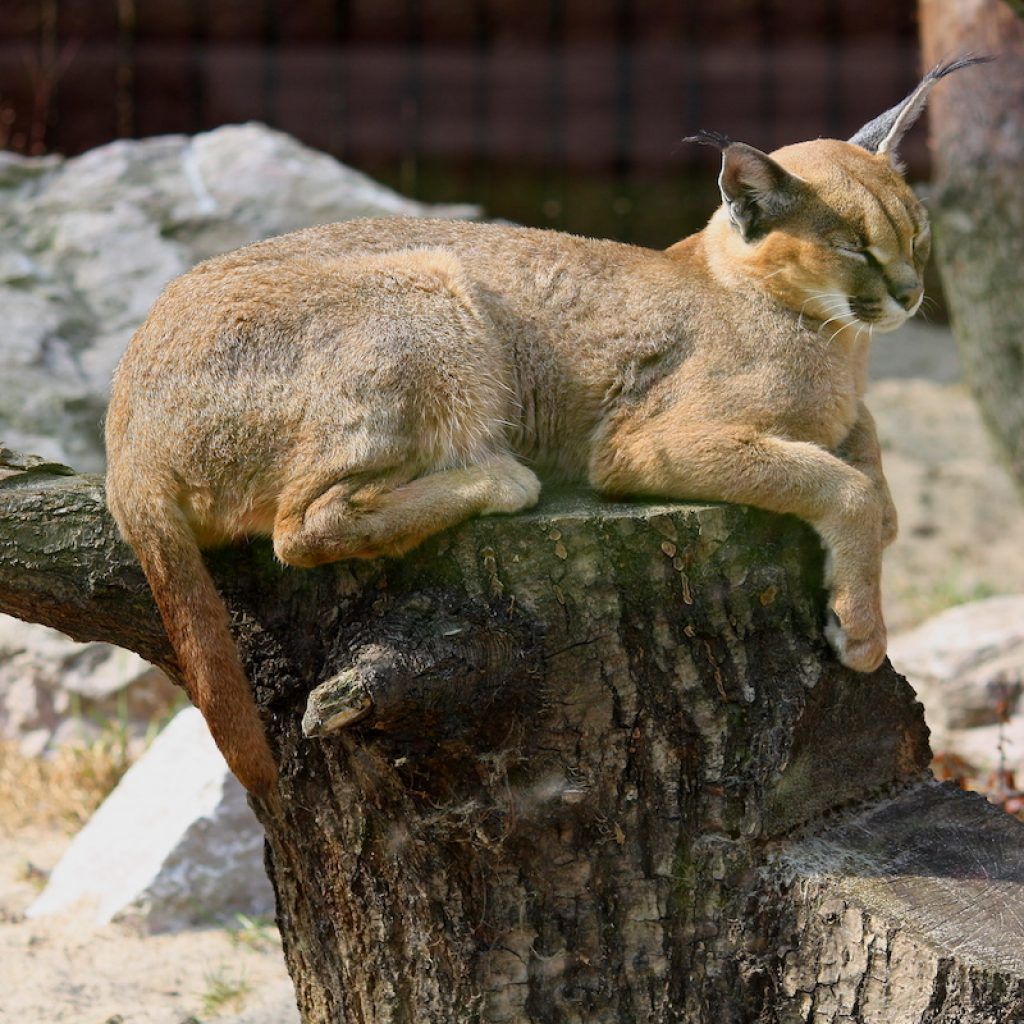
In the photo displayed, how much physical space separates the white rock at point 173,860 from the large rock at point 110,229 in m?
2.41

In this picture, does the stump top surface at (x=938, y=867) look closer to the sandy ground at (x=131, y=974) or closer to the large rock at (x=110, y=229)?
the sandy ground at (x=131, y=974)

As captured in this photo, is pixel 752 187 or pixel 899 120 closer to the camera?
pixel 752 187

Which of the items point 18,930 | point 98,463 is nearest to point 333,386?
point 18,930

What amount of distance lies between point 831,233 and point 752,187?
0.84 ft

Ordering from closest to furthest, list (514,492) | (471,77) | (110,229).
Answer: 1. (514,492)
2. (110,229)
3. (471,77)

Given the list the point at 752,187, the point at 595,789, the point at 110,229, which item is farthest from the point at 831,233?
the point at 110,229

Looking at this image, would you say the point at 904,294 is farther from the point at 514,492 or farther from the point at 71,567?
the point at 71,567

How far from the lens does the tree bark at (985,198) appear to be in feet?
24.7

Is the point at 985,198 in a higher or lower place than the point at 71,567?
higher

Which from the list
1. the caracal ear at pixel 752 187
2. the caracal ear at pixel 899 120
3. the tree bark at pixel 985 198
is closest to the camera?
the caracal ear at pixel 752 187

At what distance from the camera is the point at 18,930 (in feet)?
18.1

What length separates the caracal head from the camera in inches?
159

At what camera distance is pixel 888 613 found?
8.12 metres

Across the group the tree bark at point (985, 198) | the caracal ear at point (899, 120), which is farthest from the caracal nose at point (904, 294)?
the tree bark at point (985, 198)
